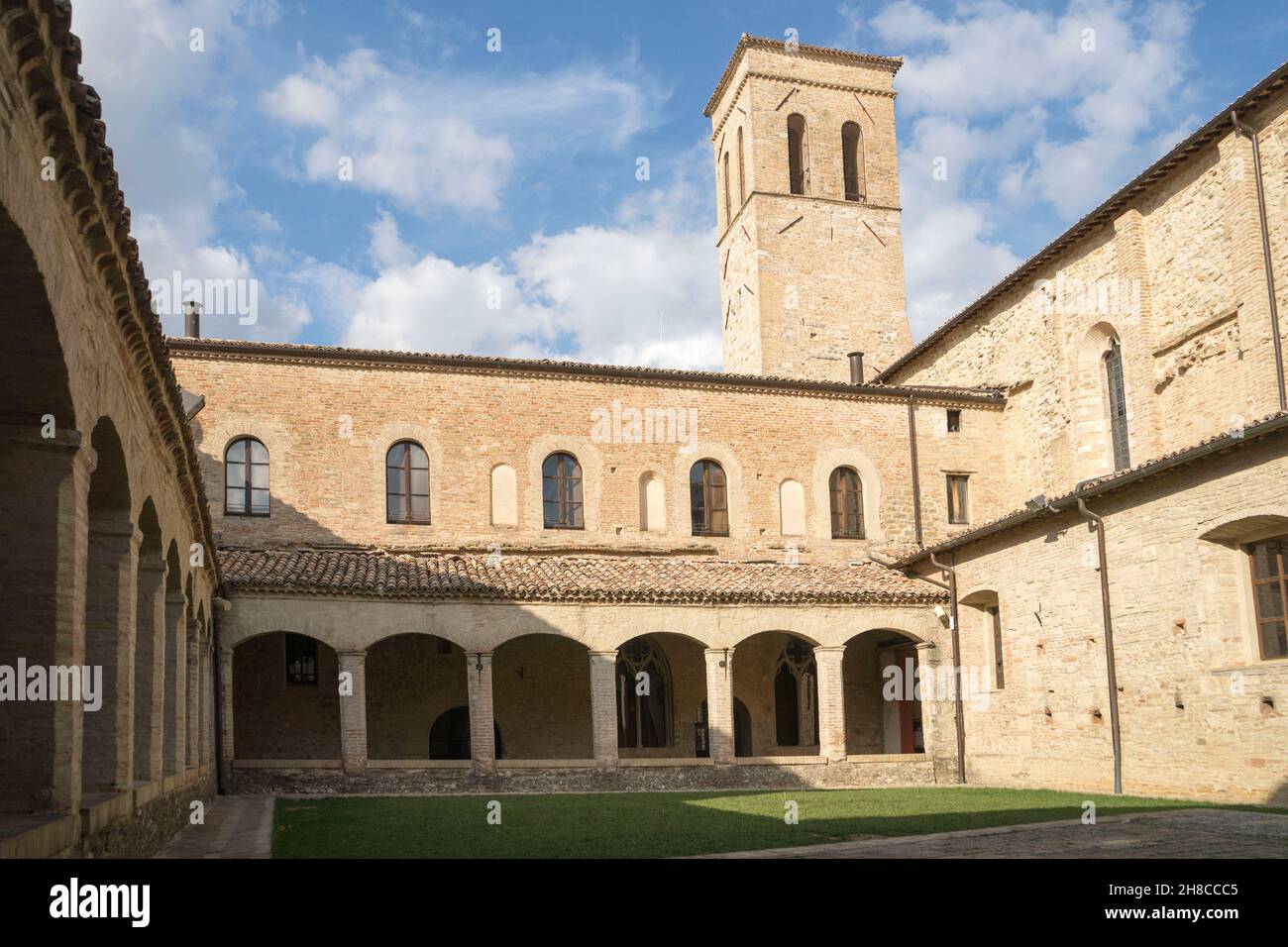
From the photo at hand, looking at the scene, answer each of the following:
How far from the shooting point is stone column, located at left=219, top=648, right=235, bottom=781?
2088cm

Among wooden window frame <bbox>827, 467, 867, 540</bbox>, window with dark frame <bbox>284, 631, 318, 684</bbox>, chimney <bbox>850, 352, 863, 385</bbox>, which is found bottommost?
window with dark frame <bbox>284, 631, 318, 684</bbox>

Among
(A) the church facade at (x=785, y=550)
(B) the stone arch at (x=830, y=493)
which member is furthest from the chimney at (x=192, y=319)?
(B) the stone arch at (x=830, y=493)

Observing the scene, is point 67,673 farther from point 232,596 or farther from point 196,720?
point 232,596

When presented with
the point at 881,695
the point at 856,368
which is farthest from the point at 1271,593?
the point at 856,368

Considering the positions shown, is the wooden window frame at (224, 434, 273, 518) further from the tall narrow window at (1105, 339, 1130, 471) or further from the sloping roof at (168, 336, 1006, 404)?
the tall narrow window at (1105, 339, 1130, 471)

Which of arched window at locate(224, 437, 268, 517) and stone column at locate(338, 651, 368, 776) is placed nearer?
stone column at locate(338, 651, 368, 776)

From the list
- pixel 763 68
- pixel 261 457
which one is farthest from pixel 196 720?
pixel 763 68

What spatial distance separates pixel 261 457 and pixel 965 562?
13.3 m

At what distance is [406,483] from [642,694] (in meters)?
6.75

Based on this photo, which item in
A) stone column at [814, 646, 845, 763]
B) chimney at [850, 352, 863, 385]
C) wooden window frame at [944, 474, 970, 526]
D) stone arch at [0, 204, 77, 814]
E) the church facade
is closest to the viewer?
stone arch at [0, 204, 77, 814]

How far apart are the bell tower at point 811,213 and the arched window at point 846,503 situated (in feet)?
32.8

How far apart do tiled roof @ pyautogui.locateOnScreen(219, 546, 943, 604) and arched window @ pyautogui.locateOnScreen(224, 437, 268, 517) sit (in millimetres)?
838

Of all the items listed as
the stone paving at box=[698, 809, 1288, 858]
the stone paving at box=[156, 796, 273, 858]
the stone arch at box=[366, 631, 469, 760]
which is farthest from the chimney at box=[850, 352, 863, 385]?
the stone paving at box=[698, 809, 1288, 858]
